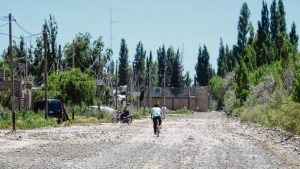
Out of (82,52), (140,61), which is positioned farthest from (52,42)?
(140,61)

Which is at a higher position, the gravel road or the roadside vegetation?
the roadside vegetation

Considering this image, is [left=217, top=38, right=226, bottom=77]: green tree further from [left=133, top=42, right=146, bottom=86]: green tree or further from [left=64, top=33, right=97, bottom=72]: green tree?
[left=64, top=33, right=97, bottom=72]: green tree

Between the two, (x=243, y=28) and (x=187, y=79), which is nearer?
(x=243, y=28)

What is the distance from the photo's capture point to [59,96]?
5278 centimetres

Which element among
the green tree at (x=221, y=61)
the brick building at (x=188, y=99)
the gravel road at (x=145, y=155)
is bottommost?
the gravel road at (x=145, y=155)

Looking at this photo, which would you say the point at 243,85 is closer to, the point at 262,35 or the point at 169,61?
the point at 262,35

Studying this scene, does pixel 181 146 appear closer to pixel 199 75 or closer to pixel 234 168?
pixel 234 168

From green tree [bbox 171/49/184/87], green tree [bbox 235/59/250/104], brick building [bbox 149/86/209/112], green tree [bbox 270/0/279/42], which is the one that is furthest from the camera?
green tree [bbox 171/49/184/87]

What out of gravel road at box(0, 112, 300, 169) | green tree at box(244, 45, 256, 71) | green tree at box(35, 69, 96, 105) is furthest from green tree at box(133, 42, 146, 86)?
gravel road at box(0, 112, 300, 169)

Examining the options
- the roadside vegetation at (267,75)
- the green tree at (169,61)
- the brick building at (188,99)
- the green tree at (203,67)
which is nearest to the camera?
the roadside vegetation at (267,75)

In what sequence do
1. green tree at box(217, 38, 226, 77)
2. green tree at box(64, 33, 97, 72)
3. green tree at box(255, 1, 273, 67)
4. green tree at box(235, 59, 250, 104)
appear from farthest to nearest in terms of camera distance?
green tree at box(217, 38, 226, 77) → green tree at box(64, 33, 97, 72) → green tree at box(255, 1, 273, 67) → green tree at box(235, 59, 250, 104)

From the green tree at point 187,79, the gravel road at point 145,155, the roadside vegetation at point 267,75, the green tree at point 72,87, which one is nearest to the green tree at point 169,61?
the green tree at point 187,79

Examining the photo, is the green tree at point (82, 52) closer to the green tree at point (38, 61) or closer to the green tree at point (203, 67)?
the green tree at point (38, 61)

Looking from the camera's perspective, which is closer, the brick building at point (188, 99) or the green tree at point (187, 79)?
the brick building at point (188, 99)
